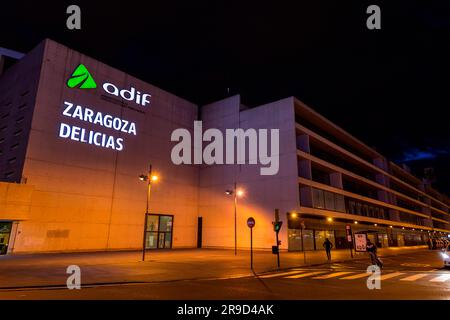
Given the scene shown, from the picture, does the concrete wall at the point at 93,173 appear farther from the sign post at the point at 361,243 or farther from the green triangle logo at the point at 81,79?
the sign post at the point at 361,243

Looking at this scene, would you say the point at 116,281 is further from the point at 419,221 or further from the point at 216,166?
the point at 419,221

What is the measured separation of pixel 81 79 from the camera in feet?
112

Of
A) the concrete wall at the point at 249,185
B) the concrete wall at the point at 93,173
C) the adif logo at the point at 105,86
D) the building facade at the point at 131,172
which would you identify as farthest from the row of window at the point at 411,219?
the adif logo at the point at 105,86

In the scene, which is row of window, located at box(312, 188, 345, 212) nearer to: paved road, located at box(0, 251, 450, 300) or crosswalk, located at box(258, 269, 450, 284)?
crosswalk, located at box(258, 269, 450, 284)

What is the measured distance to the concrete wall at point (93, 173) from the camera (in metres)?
29.4

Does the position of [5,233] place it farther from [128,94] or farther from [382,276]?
[382,276]

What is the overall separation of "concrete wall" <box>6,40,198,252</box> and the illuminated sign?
1.59 ft

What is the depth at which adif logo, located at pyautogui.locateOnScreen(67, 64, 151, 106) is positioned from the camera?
111 feet

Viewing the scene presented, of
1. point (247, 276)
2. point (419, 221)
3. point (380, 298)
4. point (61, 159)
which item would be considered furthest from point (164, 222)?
point (419, 221)

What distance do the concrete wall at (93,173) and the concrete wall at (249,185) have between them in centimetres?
374

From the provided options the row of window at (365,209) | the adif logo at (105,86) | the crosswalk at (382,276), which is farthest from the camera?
the row of window at (365,209)

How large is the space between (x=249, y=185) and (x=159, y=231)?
13155 millimetres

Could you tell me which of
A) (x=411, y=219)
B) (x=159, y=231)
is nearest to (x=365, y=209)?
(x=411, y=219)

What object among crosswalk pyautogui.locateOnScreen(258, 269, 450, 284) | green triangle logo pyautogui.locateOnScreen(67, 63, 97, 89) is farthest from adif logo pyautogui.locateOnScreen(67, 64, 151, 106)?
crosswalk pyautogui.locateOnScreen(258, 269, 450, 284)
